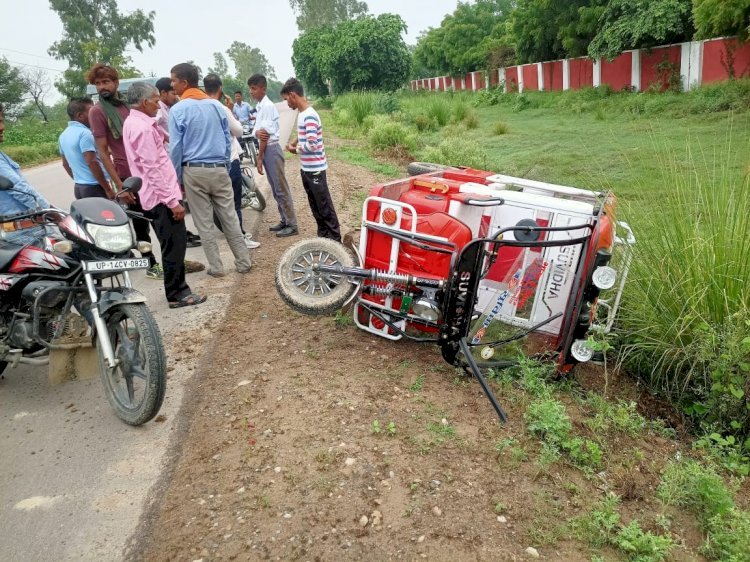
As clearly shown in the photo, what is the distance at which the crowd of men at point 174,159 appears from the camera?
180 inches

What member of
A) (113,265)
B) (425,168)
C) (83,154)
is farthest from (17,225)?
(425,168)

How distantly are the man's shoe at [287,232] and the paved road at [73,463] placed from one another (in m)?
2.85

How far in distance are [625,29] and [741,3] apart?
19.8ft

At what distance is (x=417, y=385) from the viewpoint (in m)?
3.37

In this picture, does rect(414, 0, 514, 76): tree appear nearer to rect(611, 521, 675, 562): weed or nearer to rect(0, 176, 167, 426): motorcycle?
rect(0, 176, 167, 426): motorcycle

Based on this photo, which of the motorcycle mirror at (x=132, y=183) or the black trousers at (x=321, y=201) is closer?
the motorcycle mirror at (x=132, y=183)

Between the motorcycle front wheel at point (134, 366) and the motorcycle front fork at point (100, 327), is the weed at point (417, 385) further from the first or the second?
the motorcycle front fork at point (100, 327)

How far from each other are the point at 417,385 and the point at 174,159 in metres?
3.10

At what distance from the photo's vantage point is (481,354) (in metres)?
3.49

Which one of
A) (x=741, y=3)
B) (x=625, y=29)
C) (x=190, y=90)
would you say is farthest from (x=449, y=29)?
(x=190, y=90)

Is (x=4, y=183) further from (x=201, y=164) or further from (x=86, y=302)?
(x=201, y=164)

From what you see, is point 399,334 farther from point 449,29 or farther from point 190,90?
point 449,29

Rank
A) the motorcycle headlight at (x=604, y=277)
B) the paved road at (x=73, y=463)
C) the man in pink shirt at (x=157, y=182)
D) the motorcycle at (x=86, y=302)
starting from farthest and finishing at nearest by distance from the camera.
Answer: the man in pink shirt at (x=157, y=182)
the motorcycle at (x=86, y=302)
the motorcycle headlight at (x=604, y=277)
the paved road at (x=73, y=463)

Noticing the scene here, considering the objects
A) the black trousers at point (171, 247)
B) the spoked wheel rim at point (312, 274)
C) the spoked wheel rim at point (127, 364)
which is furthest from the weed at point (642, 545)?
the black trousers at point (171, 247)
